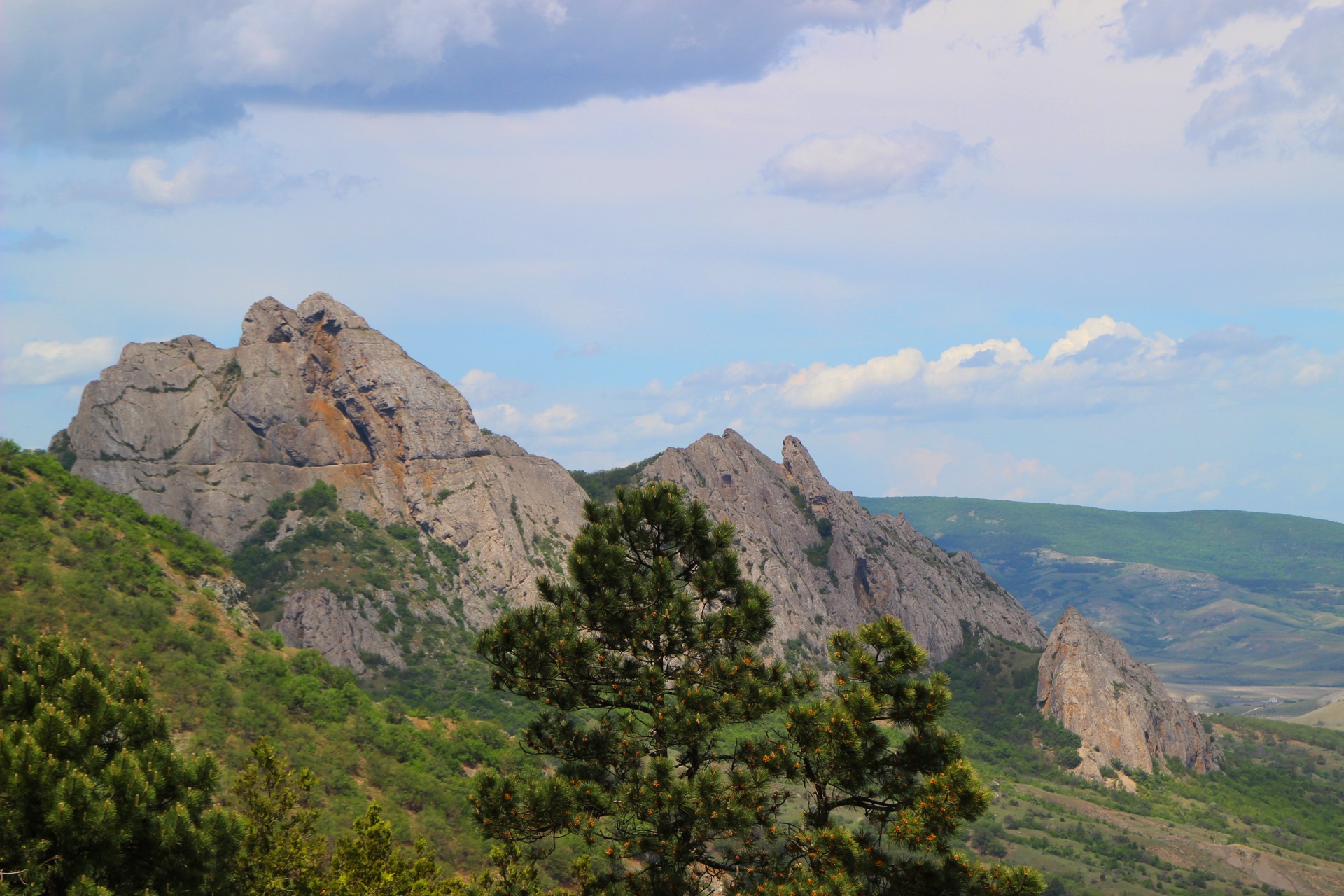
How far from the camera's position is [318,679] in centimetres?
9812

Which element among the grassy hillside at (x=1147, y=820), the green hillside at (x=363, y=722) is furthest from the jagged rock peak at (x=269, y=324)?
the grassy hillside at (x=1147, y=820)

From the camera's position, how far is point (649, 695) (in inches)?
1123

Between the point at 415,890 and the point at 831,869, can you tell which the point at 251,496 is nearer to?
the point at 415,890

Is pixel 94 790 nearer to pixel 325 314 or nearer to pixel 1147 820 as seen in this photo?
pixel 1147 820

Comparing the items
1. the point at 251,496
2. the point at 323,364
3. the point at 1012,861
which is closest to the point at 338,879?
the point at 1012,861

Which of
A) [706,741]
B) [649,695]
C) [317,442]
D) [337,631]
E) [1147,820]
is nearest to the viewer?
[706,741]

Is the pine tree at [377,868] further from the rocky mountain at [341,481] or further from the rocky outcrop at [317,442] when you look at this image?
the rocky outcrop at [317,442]

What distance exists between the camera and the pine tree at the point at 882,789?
80.4ft

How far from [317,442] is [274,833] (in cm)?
14866

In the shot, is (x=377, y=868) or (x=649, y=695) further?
(x=377, y=868)

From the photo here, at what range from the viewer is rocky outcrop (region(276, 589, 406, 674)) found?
5753 inches

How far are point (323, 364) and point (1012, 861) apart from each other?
5392 inches

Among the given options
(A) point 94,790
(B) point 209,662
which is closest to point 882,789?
(A) point 94,790

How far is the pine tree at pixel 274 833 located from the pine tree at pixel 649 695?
1050cm
